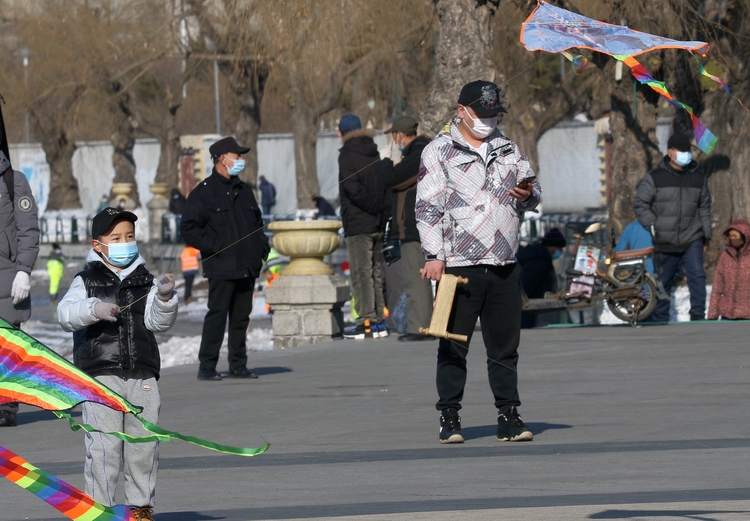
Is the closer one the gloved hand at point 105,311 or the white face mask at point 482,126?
the gloved hand at point 105,311

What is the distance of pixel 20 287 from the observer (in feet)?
28.6

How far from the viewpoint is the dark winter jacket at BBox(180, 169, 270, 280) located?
10398 mm

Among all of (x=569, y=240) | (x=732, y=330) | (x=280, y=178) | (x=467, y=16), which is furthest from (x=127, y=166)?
(x=732, y=330)

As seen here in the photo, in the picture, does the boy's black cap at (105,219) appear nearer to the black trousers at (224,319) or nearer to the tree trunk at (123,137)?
the black trousers at (224,319)

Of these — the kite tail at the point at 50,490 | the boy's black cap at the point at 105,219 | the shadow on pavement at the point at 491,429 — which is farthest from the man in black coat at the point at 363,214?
the kite tail at the point at 50,490

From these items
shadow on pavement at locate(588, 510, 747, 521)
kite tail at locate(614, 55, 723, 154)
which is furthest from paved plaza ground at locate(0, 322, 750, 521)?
kite tail at locate(614, 55, 723, 154)

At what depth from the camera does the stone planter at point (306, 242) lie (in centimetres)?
1338

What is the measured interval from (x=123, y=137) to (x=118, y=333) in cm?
3941

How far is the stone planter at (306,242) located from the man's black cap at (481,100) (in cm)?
629

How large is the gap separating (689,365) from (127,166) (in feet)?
127

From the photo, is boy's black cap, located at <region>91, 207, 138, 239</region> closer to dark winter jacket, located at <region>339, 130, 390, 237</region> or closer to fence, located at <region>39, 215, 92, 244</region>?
dark winter jacket, located at <region>339, 130, 390, 237</region>

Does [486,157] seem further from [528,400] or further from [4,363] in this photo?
[4,363]

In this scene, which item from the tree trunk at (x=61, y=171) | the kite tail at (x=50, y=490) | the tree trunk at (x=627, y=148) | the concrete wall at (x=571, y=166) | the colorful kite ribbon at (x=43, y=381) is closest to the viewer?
the kite tail at (x=50, y=490)

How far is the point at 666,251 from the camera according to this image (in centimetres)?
1351
